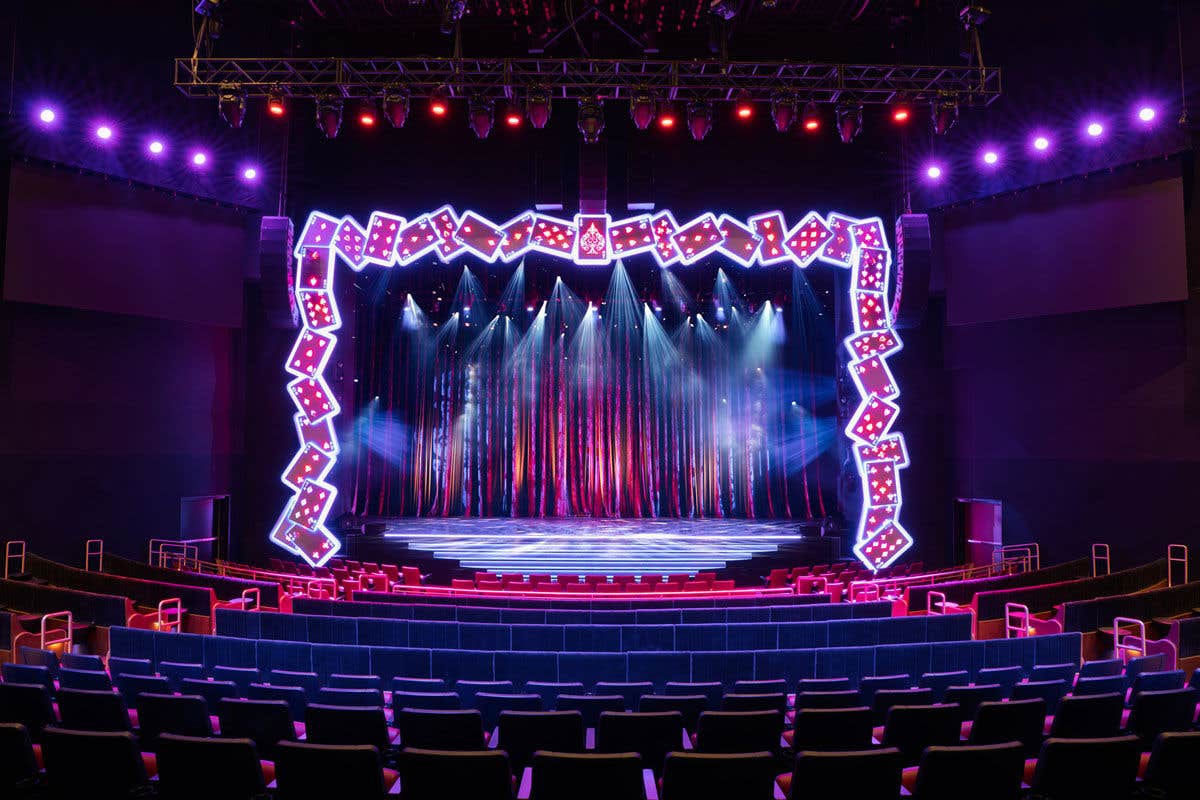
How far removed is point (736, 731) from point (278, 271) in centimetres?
1270

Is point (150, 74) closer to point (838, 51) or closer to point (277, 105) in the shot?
point (277, 105)

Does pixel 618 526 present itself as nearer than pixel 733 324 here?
Yes

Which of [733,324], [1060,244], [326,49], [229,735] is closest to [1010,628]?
[1060,244]

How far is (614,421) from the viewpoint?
72.6 feet

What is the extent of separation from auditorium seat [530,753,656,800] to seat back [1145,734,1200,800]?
2371 millimetres

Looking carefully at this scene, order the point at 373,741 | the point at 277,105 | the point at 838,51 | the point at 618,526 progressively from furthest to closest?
the point at 618,526, the point at 838,51, the point at 277,105, the point at 373,741

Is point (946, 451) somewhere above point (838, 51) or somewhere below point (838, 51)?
below

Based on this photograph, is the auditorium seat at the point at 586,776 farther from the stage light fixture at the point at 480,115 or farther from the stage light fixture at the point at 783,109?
the stage light fixture at the point at 783,109

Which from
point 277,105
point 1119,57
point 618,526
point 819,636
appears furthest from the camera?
point 618,526

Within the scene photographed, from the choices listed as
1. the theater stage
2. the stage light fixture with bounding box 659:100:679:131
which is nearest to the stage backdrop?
the theater stage

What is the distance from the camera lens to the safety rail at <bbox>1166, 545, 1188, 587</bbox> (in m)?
12.0

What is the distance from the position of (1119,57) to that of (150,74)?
666 inches

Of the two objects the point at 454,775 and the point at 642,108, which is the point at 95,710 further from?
the point at 642,108

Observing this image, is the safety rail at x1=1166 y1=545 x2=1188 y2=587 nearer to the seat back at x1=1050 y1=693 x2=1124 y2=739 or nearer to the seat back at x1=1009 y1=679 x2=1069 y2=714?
the seat back at x1=1009 y1=679 x2=1069 y2=714
